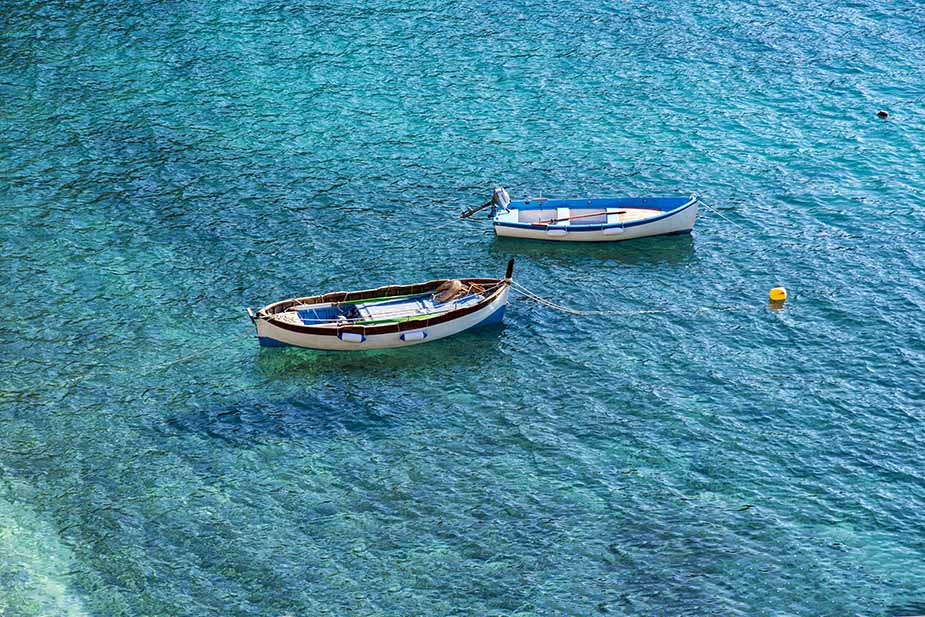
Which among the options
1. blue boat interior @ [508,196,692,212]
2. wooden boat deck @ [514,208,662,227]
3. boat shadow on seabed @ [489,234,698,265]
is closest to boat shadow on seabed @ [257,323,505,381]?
boat shadow on seabed @ [489,234,698,265]

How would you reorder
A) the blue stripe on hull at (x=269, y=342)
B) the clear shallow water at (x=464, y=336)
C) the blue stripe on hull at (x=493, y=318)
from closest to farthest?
1. the clear shallow water at (x=464, y=336)
2. the blue stripe on hull at (x=269, y=342)
3. the blue stripe on hull at (x=493, y=318)

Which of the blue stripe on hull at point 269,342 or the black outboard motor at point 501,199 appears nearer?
the blue stripe on hull at point 269,342

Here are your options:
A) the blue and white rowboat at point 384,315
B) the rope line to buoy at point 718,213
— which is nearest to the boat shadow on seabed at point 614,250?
the rope line to buoy at point 718,213

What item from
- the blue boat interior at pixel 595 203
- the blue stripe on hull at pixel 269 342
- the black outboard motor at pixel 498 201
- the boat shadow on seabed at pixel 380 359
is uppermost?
the black outboard motor at pixel 498 201

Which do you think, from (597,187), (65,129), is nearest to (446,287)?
(597,187)

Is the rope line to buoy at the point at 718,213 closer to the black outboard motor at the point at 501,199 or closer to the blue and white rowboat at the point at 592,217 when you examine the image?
the blue and white rowboat at the point at 592,217

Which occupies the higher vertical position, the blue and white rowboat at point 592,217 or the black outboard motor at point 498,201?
the black outboard motor at point 498,201

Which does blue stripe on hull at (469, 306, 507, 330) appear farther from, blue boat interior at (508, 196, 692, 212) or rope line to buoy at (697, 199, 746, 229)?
rope line to buoy at (697, 199, 746, 229)
